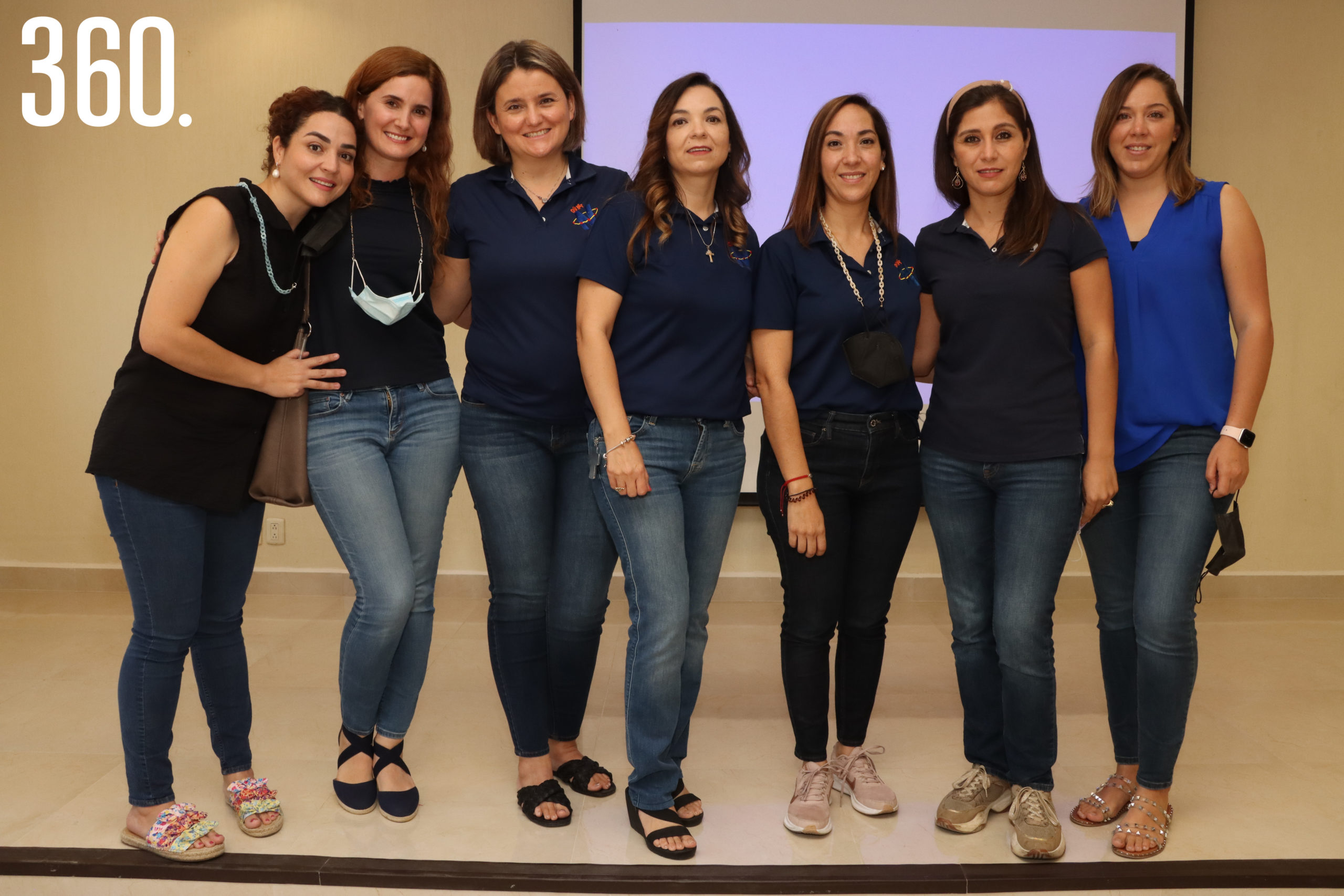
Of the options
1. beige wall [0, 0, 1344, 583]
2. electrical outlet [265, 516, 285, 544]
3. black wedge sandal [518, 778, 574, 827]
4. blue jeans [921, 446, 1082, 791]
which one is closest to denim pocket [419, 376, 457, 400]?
black wedge sandal [518, 778, 574, 827]

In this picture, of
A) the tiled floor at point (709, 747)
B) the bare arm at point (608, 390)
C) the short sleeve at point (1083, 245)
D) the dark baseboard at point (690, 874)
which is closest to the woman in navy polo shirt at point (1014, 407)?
the short sleeve at point (1083, 245)

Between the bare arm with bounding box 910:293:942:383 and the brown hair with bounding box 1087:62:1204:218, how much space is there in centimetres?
39

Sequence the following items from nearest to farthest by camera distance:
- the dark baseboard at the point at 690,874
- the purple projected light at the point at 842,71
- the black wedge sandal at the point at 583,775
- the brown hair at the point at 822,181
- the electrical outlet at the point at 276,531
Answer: the dark baseboard at the point at 690,874, the brown hair at the point at 822,181, the black wedge sandal at the point at 583,775, the purple projected light at the point at 842,71, the electrical outlet at the point at 276,531

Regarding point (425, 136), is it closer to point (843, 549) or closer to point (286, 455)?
point (286, 455)

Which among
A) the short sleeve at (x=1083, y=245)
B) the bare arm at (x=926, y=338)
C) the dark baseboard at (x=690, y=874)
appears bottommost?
the dark baseboard at (x=690, y=874)

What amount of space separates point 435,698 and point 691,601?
4.22 ft

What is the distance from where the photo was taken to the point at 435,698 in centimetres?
297

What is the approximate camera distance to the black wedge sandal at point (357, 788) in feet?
7.11

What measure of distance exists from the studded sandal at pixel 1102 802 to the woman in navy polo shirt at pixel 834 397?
560 mm

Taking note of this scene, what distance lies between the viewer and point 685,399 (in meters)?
1.89

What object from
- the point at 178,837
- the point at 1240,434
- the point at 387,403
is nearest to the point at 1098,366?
the point at 1240,434

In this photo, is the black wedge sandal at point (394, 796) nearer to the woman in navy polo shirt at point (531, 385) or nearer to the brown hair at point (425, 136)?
the woman in navy polo shirt at point (531, 385)

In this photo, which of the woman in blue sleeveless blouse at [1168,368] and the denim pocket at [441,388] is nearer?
the woman in blue sleeveless blouse at [1168,368]

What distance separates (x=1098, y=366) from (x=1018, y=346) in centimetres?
16
